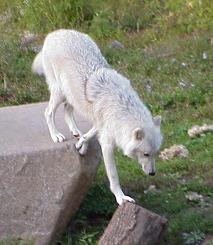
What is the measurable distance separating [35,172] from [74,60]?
3.22 feet

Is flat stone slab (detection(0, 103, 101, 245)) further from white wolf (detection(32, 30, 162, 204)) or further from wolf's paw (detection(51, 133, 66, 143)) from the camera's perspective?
white wolf (detection(32, 30, 162, 204))

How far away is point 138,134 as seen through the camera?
684cm

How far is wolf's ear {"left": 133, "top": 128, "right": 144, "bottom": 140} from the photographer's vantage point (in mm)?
6828

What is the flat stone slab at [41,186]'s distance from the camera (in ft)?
23.9

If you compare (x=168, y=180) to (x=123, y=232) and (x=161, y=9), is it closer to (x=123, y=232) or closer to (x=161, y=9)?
(x=123, y=232)

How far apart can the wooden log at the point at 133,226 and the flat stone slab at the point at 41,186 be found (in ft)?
1.75

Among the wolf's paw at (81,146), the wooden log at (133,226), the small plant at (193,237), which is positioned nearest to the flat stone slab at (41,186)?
the wolf's paw at (81,146)

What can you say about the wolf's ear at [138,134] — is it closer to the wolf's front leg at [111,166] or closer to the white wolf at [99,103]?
the white wolf at [99,103]

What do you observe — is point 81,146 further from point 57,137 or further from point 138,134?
point 138,134

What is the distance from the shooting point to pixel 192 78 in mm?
11844

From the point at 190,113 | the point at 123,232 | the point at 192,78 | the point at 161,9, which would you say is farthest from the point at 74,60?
the point at 161,9

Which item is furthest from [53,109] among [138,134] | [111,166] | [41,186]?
[138,134]

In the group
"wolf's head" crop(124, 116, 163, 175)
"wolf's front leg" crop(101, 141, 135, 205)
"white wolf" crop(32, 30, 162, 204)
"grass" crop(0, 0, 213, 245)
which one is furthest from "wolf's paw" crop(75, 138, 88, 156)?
"grass" crop(0, 0, 213, 245)

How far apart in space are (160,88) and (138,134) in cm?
491
